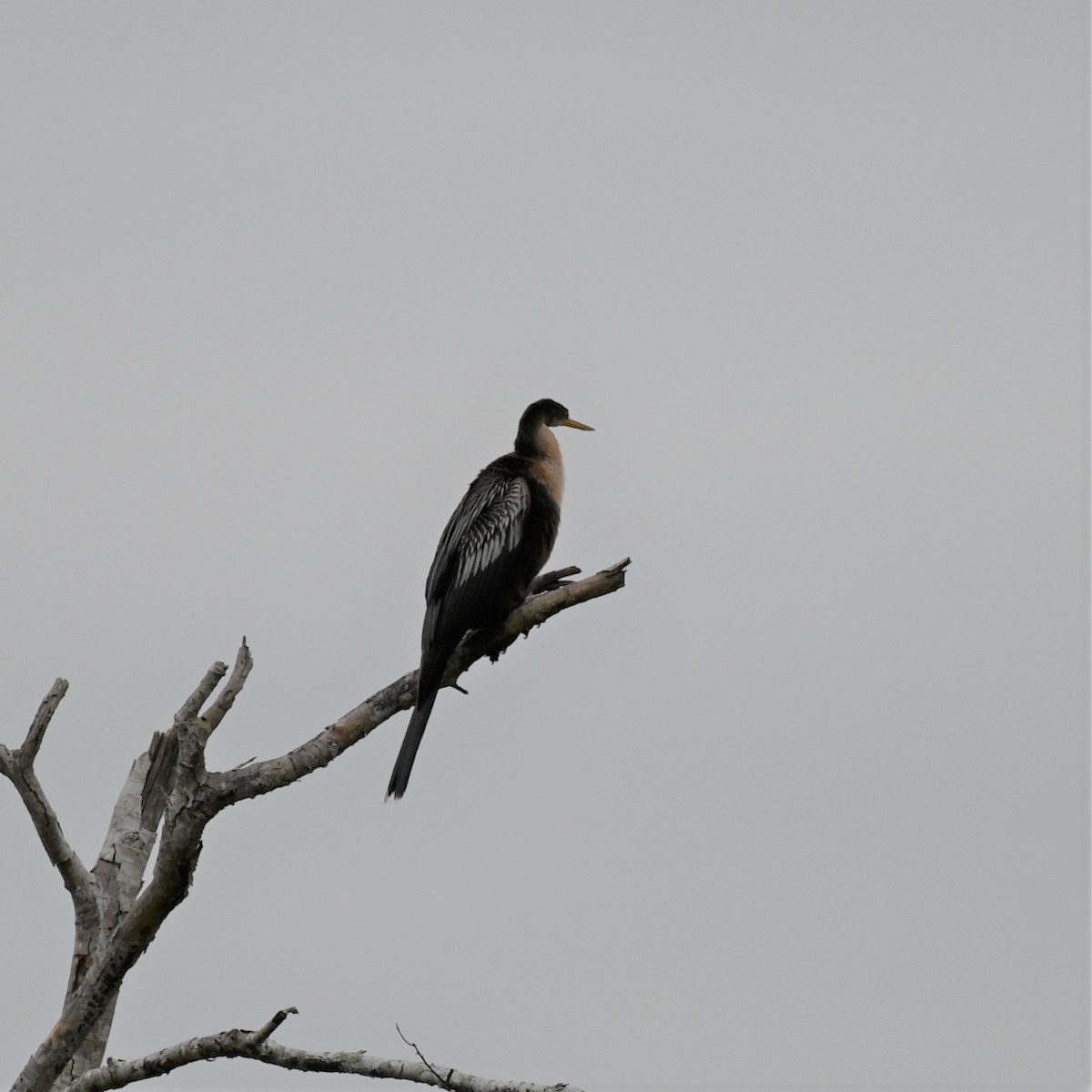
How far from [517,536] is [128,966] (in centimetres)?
247

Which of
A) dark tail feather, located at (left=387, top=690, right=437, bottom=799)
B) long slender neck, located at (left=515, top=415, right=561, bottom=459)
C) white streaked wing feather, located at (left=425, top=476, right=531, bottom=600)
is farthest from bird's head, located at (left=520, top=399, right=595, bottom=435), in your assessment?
dark tail feather, located at (left=387, top=690, right=437, bottom=799)

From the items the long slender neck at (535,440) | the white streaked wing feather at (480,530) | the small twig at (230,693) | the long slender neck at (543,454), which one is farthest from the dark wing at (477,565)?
the small twig at (230,693)

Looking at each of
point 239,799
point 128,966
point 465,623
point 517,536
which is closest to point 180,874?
point 239,799

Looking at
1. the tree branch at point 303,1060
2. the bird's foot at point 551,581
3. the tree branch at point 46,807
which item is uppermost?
the bird's foot at point 551,581

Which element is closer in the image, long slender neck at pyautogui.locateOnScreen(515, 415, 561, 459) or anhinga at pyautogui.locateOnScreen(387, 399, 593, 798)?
anhinga at pyautogui.locateOnScreen(387, 399, 593, 798)

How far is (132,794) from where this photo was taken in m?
6.34

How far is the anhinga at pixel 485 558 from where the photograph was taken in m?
5.74

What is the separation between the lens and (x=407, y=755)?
5.59 meters

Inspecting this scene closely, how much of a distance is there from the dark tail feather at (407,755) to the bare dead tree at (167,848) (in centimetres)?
15

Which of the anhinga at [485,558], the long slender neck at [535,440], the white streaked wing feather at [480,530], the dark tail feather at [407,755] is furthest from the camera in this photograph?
the long slender neck at [535,440]

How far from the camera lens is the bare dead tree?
14.8 ft

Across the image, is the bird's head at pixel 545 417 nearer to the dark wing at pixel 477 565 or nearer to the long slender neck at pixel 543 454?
the long slender neck at pixel 543 454

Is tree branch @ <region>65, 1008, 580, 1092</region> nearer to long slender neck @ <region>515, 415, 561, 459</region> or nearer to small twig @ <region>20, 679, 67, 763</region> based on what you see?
small twig @ <region>20, 679, 67, 763</region>

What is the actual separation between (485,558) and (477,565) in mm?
60
